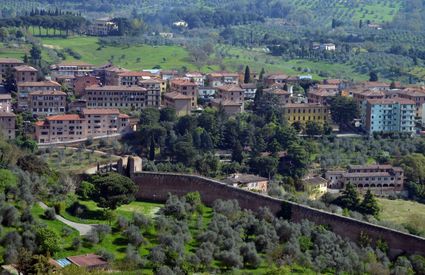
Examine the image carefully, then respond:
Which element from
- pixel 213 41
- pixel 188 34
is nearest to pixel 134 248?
pixel 213 41

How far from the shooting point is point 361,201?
32938 millimetres

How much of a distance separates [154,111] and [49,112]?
5.42 meters

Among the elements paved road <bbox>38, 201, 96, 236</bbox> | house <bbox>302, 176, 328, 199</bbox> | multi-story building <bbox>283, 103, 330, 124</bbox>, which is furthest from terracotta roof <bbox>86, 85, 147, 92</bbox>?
paved road <bbox>38, 201, 96, 236</bbox>

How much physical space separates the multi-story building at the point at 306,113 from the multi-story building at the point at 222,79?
20.5ft

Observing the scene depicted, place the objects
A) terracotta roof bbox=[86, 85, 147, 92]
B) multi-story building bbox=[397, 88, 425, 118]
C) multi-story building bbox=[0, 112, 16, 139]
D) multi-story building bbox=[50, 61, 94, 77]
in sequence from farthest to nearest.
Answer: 1. multi-story building bbox=[50, 61, 94, 77]
2. multi-story building bbox=[397, 88, 425, 118]
3. terracotta roof bbox=[86, 85, 147, 92]
4. multi-story building bbox=[0, 112, 16, 139]

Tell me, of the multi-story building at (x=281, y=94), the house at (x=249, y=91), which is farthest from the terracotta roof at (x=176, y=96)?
the house at (x=249, y=91)

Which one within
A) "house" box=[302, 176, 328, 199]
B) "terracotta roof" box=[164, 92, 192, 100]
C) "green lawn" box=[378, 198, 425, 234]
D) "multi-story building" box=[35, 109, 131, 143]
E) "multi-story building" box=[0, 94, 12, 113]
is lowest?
"green lawn" box=[378, 198, 425, 234]

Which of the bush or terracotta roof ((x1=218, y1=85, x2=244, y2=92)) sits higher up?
terracotta roof ((x1=218, y1=85, x2=244, y2=92))

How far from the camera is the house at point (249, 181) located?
34000 millimetres

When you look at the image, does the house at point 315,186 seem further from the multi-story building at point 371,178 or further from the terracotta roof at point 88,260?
the terracotta roof at point 88,260

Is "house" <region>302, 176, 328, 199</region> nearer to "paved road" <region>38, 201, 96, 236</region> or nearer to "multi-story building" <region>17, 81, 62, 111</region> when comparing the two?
"paved road" <region>38, 201, 96, 236</region>

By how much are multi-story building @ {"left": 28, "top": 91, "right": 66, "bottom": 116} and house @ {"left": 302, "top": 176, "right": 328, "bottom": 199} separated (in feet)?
44.4

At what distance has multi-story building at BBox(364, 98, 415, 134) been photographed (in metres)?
45.2

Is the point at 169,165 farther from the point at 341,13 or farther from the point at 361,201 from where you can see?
the point at 341,13
